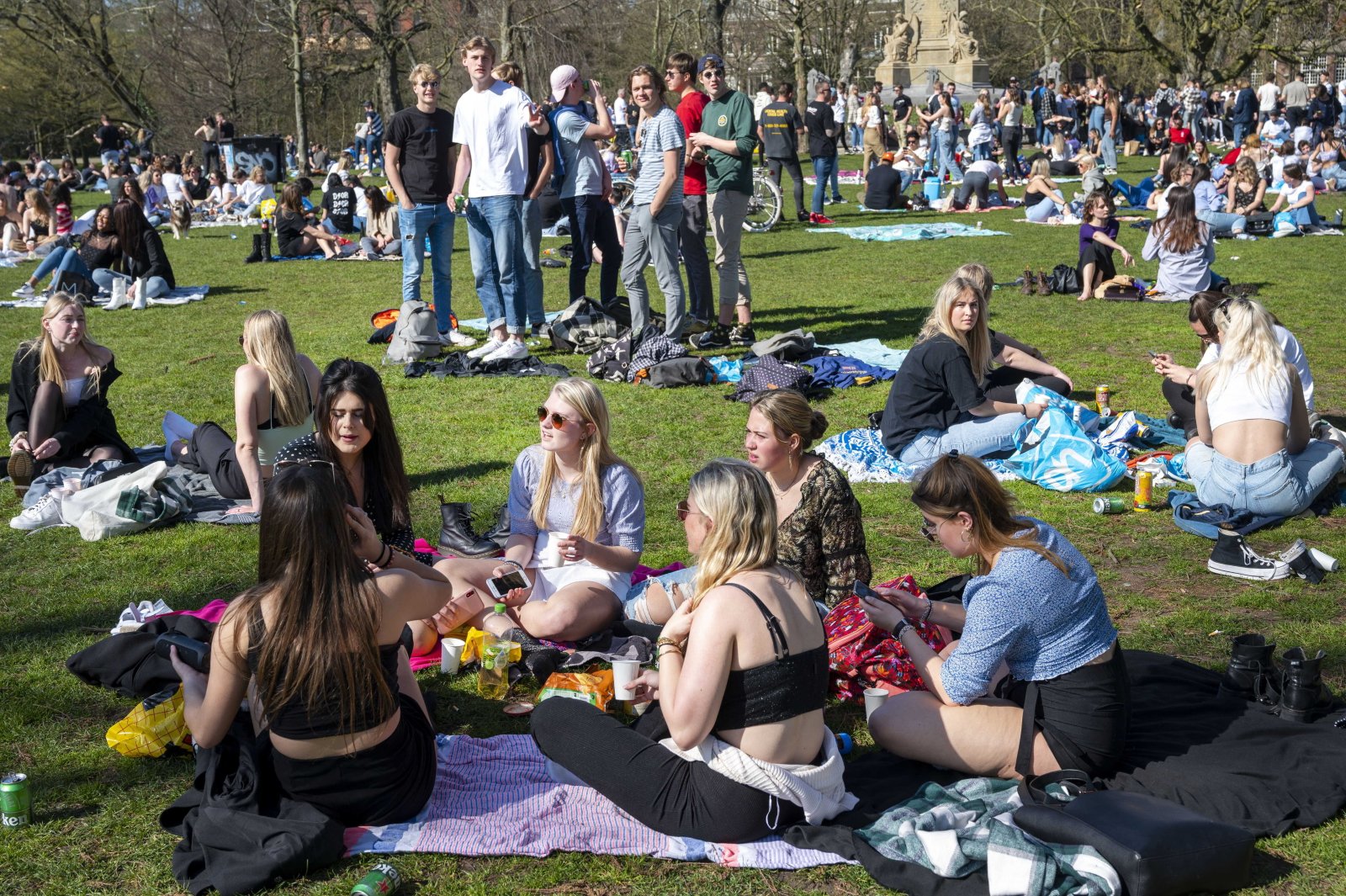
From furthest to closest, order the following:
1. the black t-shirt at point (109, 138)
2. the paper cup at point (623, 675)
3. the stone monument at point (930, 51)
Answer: the stone monument at point (930, 51) → the black t-shirt at point (109, 138) → the paper cup at point (623, 675)

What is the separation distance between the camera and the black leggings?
3.47m

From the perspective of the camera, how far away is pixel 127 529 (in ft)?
20.8

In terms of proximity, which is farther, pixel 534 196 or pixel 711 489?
pixel 534 196

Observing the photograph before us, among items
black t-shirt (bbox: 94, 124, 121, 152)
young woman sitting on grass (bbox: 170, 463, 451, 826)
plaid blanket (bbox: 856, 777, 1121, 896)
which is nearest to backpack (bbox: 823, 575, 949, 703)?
plaid blanket (bbox: 856, 777, 1121, 896)

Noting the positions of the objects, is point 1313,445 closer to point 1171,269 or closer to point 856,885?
point 856,885

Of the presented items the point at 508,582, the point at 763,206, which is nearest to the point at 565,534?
the point at 508,582

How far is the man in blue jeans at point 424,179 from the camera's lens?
9.84 metres

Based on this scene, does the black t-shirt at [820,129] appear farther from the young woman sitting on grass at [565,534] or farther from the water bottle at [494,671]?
the water bottle at [494,671]

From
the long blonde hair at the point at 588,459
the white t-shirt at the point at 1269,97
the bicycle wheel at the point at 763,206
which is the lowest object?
the long blonde hair at the point at 588,459

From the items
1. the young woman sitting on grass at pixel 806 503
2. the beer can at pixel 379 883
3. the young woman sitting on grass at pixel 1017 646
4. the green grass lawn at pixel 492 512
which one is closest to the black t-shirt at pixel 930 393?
the green grass lawn at pixel 492 512

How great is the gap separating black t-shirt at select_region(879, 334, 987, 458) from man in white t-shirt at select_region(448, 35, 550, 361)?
364cm

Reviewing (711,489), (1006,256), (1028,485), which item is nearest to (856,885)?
(711,489)

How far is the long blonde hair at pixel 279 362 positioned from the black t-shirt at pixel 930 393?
10.7ft

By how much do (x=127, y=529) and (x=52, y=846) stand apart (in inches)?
120
